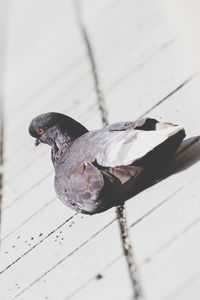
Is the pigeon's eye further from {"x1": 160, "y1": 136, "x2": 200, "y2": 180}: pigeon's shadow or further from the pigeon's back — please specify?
Result: {"x1": 160, "y1": 136, "x2": 200, "y2": 180}: pigeon's shadow

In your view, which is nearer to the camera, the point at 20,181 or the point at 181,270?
the point at 181,270

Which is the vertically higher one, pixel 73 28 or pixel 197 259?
pixel 73 28

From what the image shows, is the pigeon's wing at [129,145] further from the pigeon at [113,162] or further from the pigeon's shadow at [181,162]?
the pigeon's shadow at [181,162]

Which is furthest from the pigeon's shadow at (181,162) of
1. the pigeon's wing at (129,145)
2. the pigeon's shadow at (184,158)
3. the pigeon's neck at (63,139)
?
the pigeon's neck at (63,139)

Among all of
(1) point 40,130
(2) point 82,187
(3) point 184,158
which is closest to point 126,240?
(2) point 82,187

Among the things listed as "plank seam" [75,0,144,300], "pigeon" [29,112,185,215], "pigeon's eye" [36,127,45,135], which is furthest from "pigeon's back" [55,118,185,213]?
"pigeon's eye" [36,127,45,135]

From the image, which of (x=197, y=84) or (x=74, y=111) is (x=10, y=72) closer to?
(x=74, y=111)

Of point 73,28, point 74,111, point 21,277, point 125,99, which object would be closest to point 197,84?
point 125,99

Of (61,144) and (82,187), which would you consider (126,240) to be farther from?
(61,144)
